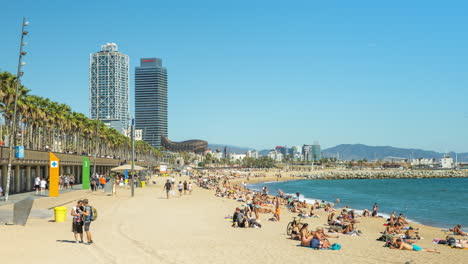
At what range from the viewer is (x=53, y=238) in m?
14.2

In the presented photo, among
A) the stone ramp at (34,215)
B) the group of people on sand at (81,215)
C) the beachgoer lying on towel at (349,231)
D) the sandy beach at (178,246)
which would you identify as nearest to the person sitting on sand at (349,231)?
the beachgoer lying on towel at (349,231)

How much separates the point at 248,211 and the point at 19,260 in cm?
1138

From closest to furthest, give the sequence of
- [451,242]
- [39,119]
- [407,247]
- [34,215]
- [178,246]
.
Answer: [178,246] → [407,247] → [451,242] → [34,215] → [39,119]

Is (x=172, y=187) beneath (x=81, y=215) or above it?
beneath

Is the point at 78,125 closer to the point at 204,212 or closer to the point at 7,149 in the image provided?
the point at 7,149

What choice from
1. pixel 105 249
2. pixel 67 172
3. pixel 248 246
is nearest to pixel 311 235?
pixel 248 246

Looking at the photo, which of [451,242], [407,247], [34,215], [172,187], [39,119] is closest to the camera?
[407,247]

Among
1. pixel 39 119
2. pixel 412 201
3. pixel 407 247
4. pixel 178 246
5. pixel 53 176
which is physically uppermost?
pixel 39 119

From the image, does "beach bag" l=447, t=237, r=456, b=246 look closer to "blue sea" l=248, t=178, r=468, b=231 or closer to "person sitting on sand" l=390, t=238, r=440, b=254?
"person sitting on sand" l=390, t=238, r=440, b=254

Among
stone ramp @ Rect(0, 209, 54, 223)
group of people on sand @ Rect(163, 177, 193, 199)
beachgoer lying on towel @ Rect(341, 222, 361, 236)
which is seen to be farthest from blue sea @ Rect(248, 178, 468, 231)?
stone ramp @ Rect(0, 209, 54, 223)

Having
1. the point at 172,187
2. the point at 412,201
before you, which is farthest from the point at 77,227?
the point at 412,201

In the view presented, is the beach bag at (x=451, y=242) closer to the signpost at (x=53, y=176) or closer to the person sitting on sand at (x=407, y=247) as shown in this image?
the person sitting on sand at (x=407, y=247)

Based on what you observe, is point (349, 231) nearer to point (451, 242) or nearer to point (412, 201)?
point (451, 242)

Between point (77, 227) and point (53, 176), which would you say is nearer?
point (77, 227)
